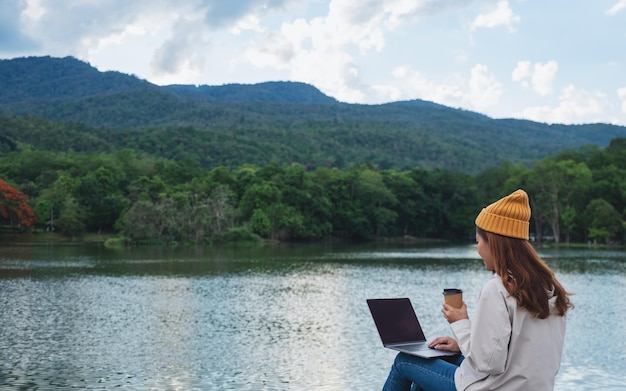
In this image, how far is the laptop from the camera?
3945 millimetres

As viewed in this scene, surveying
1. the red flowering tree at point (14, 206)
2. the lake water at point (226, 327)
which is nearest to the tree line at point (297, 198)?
the red flowering tree at point (14, 206)

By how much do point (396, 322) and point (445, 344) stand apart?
34 centimetres

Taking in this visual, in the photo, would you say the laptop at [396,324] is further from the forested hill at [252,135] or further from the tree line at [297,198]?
the forested hill at [252,135]

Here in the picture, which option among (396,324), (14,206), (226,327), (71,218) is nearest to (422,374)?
(396,324)

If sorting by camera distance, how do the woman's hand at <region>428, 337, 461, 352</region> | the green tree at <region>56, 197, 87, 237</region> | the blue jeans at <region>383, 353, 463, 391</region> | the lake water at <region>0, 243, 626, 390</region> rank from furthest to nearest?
the green tree at <region>56, 197, 87, 237</region>, the lake water at <region>0, 243, 626, 390</region>, the woman's hand at <region>428, 337, 461, 352</region>, the blue jeans at <region>383, 353, 463, 391</region>

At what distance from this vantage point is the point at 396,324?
4.03 metres

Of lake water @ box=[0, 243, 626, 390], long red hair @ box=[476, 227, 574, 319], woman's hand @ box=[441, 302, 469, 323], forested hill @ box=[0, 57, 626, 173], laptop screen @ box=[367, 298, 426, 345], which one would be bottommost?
lake water @ box=[0, 243, 626, 390]

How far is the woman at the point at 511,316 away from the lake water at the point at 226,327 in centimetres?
611

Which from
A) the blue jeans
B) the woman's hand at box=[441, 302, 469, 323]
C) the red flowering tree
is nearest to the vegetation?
the red flowering tree

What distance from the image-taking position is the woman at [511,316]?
3.12 metres

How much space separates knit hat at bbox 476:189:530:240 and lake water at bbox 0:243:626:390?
6.27 metres

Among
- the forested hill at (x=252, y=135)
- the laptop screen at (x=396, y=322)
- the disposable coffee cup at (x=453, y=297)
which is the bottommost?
the laptop screen at (x=396, y=322)

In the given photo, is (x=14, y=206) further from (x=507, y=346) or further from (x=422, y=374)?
(x=507, y=346)

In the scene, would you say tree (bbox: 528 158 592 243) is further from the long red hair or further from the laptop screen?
the long red hair
